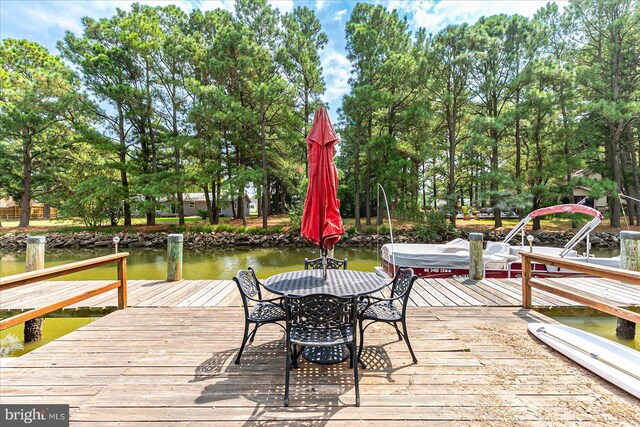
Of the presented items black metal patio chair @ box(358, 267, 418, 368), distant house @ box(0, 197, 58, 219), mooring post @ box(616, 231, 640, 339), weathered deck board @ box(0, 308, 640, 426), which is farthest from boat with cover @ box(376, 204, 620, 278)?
distant house @ box(0, 197, 58, 219)

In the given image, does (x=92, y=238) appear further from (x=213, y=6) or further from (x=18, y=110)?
(x=213, y=6)

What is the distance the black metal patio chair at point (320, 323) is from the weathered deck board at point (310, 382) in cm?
28

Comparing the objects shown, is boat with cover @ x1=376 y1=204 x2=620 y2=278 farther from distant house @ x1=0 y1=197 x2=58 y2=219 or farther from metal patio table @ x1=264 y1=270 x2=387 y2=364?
distant house @ x1=0 y1=197 x2=58 y2=219

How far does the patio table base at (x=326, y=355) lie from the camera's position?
8.67 ft

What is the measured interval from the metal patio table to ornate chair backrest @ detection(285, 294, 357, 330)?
178 mm

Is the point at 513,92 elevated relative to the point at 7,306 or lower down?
elevated

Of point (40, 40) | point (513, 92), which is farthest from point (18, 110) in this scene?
point (513, 92)

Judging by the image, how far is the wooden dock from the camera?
4.30m

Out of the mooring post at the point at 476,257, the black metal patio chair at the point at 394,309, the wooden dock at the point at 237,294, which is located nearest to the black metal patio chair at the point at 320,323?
the black metal patio chair at the point at 394,309

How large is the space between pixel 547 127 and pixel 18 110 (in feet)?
96.8

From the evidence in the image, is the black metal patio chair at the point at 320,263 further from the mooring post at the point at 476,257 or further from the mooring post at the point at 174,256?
the mooring post at the point at 476,257

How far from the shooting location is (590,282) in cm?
550

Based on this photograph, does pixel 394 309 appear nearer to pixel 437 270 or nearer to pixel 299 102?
pixel 437 270

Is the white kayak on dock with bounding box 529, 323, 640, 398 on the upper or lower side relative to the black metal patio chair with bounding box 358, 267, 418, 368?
lower
